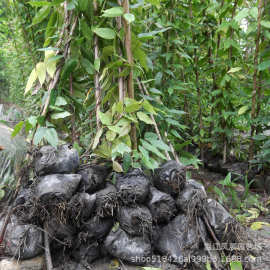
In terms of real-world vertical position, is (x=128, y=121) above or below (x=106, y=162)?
above

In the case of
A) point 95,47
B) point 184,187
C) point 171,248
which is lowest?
point 171,248

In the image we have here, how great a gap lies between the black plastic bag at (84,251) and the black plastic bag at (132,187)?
0.59ft

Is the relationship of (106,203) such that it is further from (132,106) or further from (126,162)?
(132,106)

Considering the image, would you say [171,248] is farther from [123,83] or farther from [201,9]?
[201,9]

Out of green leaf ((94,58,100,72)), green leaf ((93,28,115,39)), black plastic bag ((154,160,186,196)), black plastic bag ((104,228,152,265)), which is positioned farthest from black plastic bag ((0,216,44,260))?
green leaf ((93,28,115,39))

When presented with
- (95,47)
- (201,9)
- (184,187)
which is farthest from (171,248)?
(201,9)

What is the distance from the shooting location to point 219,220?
2.77ft

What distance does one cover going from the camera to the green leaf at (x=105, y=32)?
810 mm

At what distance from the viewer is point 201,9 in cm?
170

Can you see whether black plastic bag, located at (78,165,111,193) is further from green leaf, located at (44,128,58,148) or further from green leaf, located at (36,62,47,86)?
green leaf, located at (36,62,47,86)

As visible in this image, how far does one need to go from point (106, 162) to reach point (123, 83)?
314mm

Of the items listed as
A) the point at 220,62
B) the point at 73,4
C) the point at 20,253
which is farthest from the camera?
the point at 220,62

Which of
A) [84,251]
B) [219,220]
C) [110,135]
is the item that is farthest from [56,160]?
[219,220]

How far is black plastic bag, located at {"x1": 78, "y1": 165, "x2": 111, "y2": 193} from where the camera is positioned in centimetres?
77
